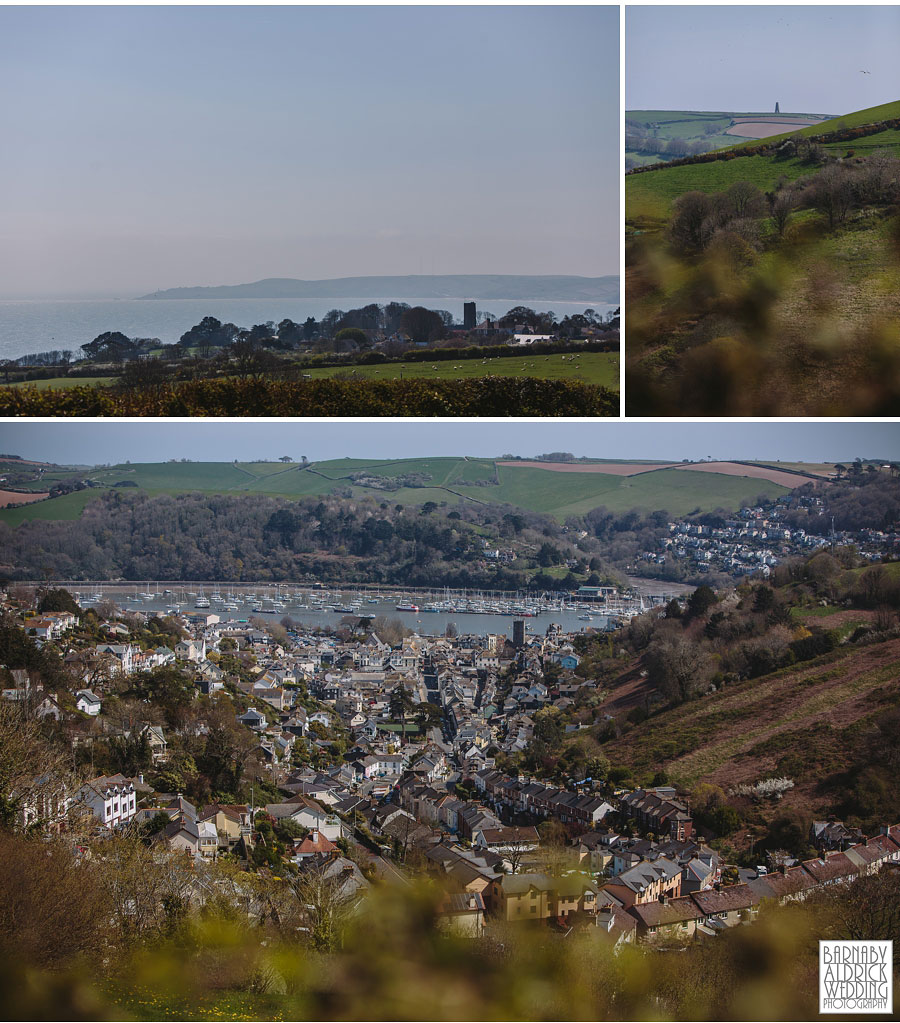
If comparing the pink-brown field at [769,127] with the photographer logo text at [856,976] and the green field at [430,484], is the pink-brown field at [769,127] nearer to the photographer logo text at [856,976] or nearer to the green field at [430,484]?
the green field at [430,484]

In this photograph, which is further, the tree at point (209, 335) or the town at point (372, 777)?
the tree at point (209, 335)

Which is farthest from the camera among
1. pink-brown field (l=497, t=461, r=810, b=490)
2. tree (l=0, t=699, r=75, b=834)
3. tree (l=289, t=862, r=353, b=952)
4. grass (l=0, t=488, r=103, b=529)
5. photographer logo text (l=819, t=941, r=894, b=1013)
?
grass (l=0, t=488, r=103, b=529)

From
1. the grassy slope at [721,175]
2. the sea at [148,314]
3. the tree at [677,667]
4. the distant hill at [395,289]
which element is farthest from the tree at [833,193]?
the tree at [677,667]

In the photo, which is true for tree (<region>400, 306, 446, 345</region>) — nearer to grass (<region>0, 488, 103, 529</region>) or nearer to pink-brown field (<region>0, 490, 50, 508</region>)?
grass (<region>0, 488, 103, 529</region>)

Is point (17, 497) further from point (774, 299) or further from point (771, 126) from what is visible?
point (771, 126)

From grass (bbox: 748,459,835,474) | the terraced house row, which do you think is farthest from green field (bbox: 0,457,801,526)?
the terraced house row

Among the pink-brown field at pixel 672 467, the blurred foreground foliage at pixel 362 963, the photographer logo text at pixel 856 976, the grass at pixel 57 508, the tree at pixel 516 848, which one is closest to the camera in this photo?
the blurred foreground foliage at pixel 362 963

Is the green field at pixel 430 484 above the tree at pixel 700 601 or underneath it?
above
